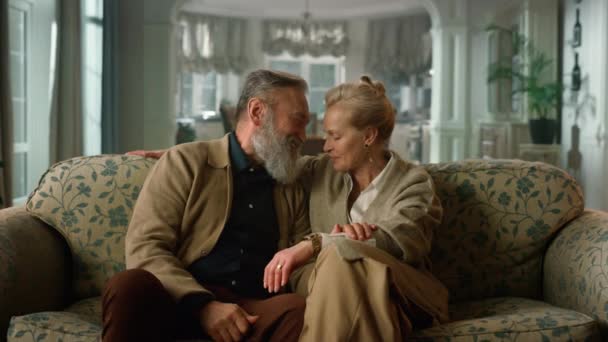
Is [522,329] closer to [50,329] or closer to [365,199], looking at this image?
[365,199]

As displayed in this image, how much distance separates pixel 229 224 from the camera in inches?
86.4

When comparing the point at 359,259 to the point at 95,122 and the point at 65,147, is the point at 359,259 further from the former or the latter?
the point at 95,122

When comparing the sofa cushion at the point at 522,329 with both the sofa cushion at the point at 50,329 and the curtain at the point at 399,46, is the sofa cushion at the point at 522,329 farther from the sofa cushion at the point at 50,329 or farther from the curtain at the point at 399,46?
the curtain at the point at 399,46

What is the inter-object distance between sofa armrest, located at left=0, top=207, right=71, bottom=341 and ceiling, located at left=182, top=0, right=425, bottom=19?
31.5ft

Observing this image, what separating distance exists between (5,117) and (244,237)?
2327mm

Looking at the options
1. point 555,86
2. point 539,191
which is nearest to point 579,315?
point 539,191

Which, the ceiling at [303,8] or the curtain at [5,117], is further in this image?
the ceiling at [303,8]

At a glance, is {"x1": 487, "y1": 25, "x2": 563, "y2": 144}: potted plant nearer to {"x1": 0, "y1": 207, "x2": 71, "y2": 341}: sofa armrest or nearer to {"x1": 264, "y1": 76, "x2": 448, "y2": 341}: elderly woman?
{"x1": 264, "y1": 76, "x2": 448, "y2": 341}: elderly woman

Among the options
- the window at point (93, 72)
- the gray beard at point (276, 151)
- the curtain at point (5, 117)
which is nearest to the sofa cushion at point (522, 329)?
the gray beard at point (276, 151)

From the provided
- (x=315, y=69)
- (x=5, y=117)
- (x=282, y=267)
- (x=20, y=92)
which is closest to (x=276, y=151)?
(x=282, y=267)

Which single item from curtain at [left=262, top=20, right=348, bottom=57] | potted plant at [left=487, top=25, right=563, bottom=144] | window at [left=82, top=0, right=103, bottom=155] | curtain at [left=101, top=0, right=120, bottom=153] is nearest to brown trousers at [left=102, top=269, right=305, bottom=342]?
window at [left=82, top=0, right=103, bottom=155]

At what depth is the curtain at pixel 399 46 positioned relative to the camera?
12.1m

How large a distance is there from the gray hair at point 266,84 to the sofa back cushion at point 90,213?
487 mm

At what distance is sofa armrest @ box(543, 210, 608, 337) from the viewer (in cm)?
198
